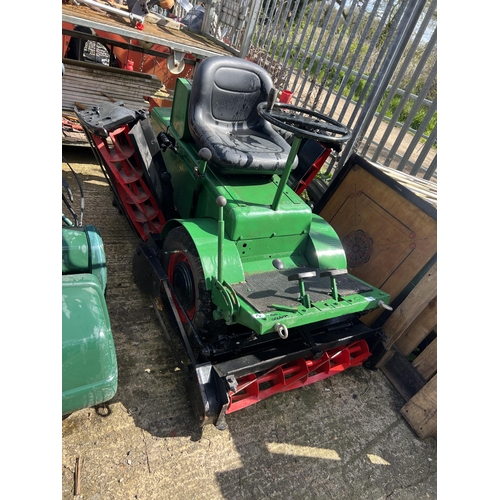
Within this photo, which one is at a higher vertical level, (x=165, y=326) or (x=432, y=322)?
(x=432, y=322)

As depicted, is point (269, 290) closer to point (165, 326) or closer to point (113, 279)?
point (165, 326)

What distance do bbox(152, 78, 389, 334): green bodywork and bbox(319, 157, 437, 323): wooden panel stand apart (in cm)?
53

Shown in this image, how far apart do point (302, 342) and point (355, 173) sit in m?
1.67

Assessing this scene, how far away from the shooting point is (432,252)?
2.64 metres

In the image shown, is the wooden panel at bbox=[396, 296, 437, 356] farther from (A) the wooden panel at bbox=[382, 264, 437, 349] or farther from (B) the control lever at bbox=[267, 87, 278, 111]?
(B) the control lever at bbox=[267, 87, 278, 111]

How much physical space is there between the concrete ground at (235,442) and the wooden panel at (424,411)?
6 cm

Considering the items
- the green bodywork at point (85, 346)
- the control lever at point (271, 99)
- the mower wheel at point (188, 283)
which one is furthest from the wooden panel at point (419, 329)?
the green bodywork at point (85, 346)

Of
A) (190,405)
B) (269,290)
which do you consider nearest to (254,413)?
(190,405)

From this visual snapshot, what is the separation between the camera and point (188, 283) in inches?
93.1

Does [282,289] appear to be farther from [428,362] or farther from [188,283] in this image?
[428,362]

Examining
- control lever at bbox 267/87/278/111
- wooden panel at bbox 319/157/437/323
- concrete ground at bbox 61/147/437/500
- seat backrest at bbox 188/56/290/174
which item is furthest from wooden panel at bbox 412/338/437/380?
control lever at bbox 267/87/278/111

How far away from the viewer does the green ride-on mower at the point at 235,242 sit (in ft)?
6.73

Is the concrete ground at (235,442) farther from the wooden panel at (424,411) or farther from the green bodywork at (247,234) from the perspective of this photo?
the green bodywork at (247,234)

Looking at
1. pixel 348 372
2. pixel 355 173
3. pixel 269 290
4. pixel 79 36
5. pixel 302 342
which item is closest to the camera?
pixel 269 290
